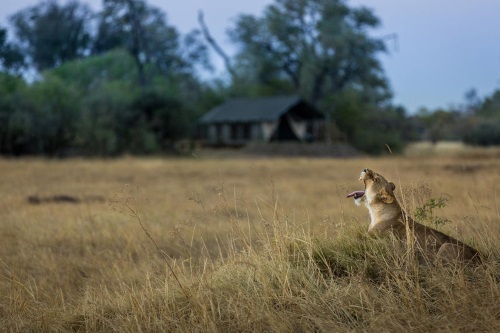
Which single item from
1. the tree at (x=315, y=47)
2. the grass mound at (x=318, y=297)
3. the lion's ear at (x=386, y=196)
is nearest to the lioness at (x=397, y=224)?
the lion's ear at (x=386, y=196)

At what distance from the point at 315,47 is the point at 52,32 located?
2260 cm

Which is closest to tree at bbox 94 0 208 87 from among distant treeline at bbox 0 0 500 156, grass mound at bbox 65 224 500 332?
distant treeline at bbox 0 0 500 156

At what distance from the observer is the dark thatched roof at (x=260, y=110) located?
46.8m

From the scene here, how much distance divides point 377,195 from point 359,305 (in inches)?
41.2

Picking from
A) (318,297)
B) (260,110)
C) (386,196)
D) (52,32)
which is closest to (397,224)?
(386,196)

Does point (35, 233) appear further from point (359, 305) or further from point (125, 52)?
point (125, 52)

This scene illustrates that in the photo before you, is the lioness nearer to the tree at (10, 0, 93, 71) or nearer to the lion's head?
the lion's head

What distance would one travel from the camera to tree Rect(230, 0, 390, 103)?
52094mm

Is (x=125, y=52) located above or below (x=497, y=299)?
above

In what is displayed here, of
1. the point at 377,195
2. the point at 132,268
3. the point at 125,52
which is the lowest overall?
the point at 132,268

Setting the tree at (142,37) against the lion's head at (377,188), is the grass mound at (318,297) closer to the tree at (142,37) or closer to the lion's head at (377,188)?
the lion's head at (377,188)

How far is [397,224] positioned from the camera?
17.7 ft

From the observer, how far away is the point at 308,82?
181 ft

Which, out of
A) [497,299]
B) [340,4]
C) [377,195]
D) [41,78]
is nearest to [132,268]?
[377,195]
